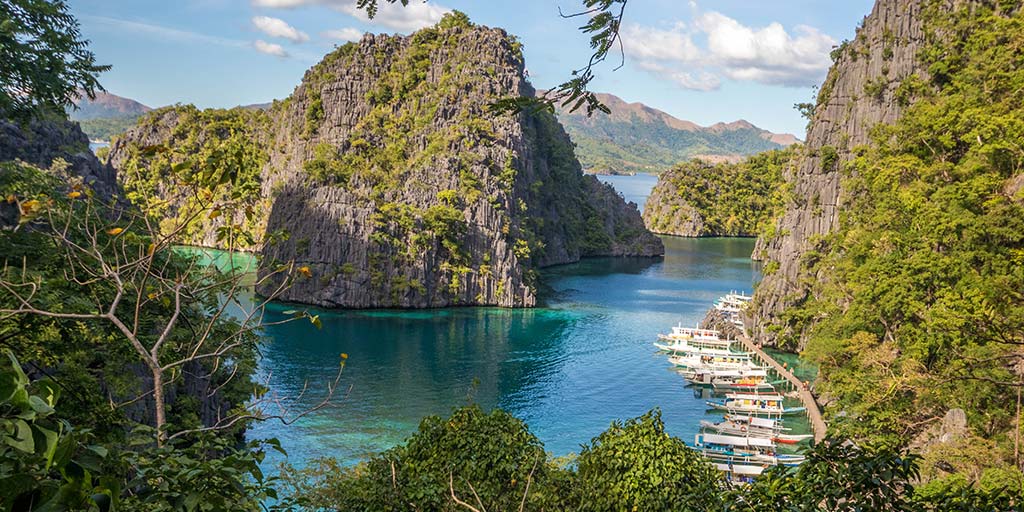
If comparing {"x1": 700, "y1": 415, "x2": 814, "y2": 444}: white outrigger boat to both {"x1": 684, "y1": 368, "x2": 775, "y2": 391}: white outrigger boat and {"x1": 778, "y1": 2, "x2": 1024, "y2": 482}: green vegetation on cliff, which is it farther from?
{"x1": 684, "y1": 368, "x2": 775, "y2": 391}: white outrigger boat

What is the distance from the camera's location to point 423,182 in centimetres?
7381

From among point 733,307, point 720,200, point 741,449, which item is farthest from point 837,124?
point 720,200

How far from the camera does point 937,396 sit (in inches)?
1103

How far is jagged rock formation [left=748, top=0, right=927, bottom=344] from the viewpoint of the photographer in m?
49.6

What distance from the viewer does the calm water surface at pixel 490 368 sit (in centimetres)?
3497

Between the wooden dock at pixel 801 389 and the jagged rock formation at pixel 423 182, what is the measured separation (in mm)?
21553

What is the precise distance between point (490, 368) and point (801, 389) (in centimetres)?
1918

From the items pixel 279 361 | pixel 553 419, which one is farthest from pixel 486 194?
pixel 553 419

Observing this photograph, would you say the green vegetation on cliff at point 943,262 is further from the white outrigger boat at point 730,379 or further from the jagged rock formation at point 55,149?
the jagged rock formation at point 55,149

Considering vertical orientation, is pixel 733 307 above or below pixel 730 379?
above

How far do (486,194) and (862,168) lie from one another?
37.1 metres

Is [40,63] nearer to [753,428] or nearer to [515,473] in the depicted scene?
[515,473]

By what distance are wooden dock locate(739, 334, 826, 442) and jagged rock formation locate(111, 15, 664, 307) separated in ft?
70.7

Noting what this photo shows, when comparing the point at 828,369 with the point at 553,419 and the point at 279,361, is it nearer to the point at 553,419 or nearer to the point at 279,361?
the point at 553,419
